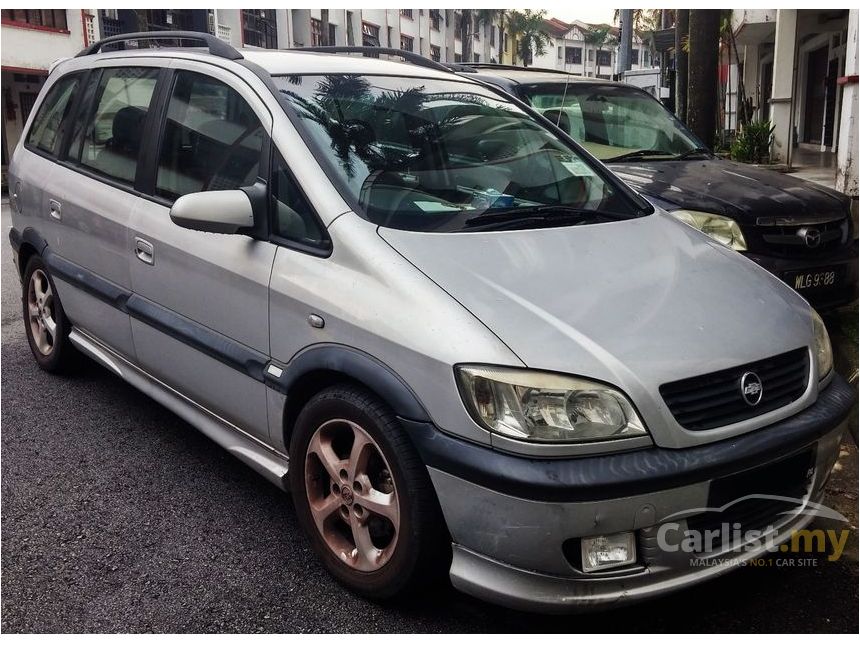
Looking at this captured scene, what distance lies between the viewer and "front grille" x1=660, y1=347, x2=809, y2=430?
2406mm

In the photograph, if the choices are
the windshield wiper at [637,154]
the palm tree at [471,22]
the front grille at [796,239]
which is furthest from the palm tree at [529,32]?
the front grille at [796,239]

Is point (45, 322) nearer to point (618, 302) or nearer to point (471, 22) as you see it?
point (618, 302)

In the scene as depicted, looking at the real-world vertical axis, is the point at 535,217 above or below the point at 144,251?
above

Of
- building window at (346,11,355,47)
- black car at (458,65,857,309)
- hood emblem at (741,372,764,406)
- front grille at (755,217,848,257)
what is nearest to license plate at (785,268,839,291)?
black car at (458,65,857,309)

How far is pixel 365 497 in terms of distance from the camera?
2695 millimetres

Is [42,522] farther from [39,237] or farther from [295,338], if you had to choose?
[39,237]

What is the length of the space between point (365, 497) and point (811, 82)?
23.7 metres

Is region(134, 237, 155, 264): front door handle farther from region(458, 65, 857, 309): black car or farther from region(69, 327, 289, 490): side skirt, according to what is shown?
region(458, 65, 857, 309): black car

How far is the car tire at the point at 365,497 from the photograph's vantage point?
98.4 inches

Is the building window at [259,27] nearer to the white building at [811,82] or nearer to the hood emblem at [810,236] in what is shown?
the white building at [811,82]

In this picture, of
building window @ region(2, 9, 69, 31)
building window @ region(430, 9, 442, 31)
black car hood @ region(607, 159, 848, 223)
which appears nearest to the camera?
black car hood @ region(607, 159, 848, 223)

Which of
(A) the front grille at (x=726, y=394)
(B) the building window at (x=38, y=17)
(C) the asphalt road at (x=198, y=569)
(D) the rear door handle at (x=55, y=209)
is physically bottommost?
(C) the asphalt road at (x=198, y=569)

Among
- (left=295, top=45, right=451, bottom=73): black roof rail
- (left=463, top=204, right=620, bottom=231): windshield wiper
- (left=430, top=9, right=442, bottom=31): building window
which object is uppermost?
(left=430, top=9, right=442, bottom=31): building window

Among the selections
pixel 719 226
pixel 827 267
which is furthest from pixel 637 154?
pixel 827 267
